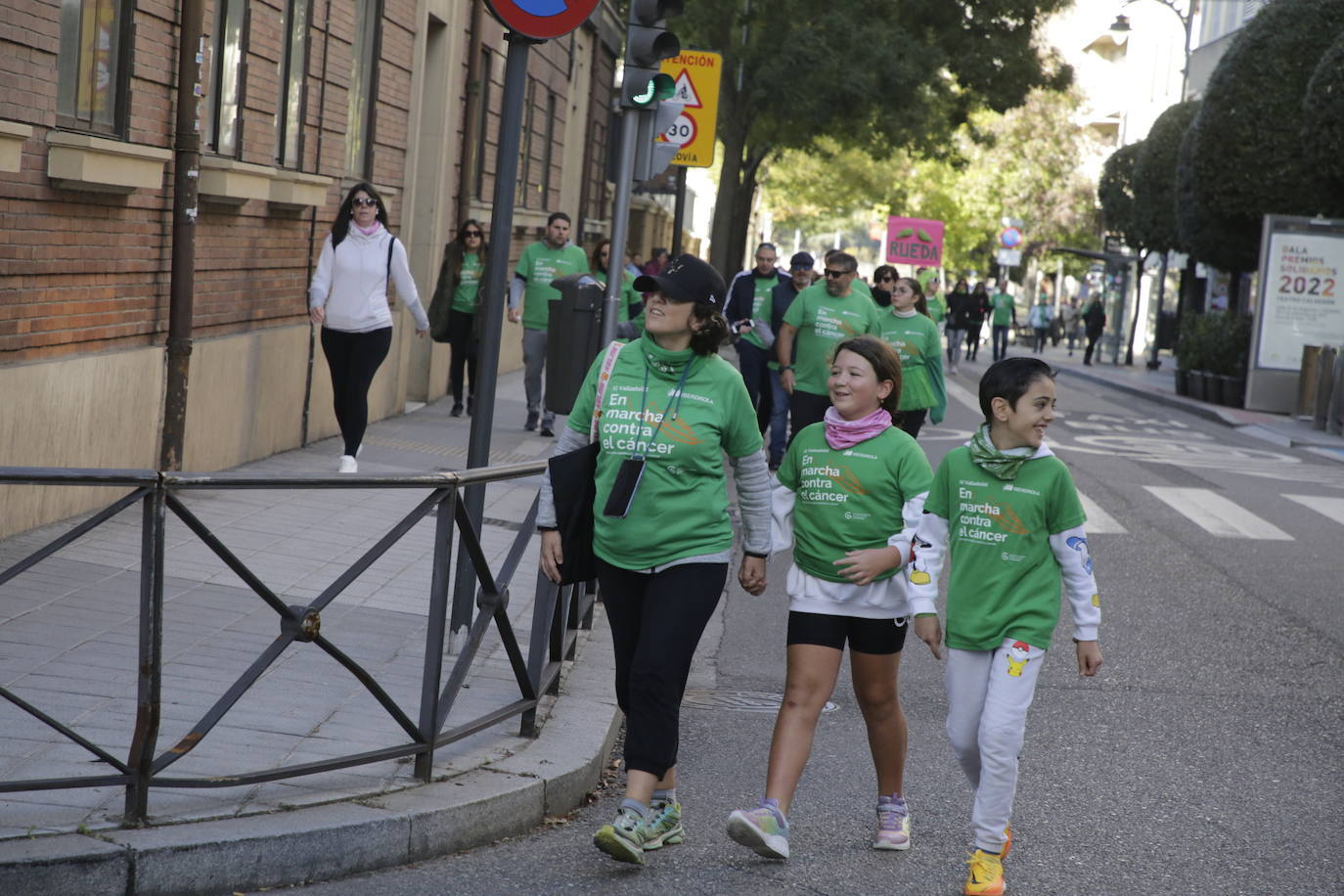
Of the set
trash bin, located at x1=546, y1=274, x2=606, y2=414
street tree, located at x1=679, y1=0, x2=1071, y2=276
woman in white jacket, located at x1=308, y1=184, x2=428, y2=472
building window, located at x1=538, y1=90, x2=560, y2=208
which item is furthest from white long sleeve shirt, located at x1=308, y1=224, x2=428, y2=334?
street tree, located at x1=679, y1=0, x2=1071, y2=276

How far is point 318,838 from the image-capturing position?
13.9 feet

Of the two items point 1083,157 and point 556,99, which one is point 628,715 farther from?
point 1083,157

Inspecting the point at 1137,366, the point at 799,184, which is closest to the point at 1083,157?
the point at 799,184

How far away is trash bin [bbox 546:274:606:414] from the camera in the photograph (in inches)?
372

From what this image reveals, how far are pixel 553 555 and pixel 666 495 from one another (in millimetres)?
386

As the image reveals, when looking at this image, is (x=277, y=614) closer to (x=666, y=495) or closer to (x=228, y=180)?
(x=666, y=495)

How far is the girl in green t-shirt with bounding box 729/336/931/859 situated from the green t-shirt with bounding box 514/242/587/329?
9733 millimetres

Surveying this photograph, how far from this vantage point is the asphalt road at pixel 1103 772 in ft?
15.3

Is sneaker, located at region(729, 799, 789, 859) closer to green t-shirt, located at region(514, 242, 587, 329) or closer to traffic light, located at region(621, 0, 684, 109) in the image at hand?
traffic light, located at region(621, 0, 684, 109)

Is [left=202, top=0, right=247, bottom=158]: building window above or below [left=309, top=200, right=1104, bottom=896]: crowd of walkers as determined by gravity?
above

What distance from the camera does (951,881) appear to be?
4676 millimetres

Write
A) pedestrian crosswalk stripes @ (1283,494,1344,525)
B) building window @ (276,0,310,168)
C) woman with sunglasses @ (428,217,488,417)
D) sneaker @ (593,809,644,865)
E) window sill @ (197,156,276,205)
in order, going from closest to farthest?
1. sneaker @ (593,809,644,865)
2. window sill @ (197,156,276,205)
3. building window @ (276,0,310,168)
4. pedestrian crosswalk stripes @ (1283,494,1344,525)
5. woman with sunglasses @ (428,217,488,417)

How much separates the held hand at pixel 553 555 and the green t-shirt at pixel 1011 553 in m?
1.07

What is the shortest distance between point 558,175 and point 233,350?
1638 cm
